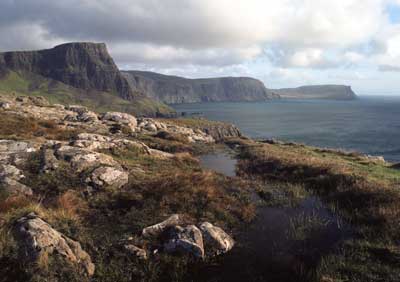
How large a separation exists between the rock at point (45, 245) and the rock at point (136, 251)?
1453mm

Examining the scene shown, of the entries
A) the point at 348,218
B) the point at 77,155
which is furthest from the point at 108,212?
the point at 348,218

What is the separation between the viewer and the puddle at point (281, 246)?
10.1 metres

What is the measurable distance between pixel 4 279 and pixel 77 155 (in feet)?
40.2

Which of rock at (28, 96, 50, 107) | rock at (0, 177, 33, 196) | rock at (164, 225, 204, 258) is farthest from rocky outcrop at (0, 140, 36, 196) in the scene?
rock at (28, 96, 50, 107)

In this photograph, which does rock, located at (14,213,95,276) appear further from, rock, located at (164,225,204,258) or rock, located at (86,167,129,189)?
rock, located at (86,167,129,189)

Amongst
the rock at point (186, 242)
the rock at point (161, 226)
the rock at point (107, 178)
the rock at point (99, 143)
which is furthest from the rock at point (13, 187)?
the rock at point (99, 143)

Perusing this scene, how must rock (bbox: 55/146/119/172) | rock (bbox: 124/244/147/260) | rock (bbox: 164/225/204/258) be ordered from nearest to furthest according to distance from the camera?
rock (bbox: 124/244/147/260), rock (bbox: 164/225/204/258), rock (bbox: 55/146/119/172)

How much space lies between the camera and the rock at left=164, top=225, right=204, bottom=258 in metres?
11.1

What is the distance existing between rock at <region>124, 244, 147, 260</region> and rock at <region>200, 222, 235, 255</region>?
2.52 metres

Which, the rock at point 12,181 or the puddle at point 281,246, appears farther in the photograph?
the rock at point 12,181

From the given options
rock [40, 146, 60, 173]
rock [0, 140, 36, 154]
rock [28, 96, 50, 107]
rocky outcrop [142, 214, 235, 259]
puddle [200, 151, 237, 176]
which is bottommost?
puddle [200, 151, 237, 176]

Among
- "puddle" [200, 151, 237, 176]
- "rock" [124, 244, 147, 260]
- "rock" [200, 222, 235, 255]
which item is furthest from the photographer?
"puddle" [200, 151, 237, 176]

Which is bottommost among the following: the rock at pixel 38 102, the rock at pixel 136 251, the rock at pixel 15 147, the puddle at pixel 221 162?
the puddle at pixel 221 162

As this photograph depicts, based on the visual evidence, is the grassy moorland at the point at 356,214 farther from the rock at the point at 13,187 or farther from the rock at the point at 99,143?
the rock at the point at 13,187
